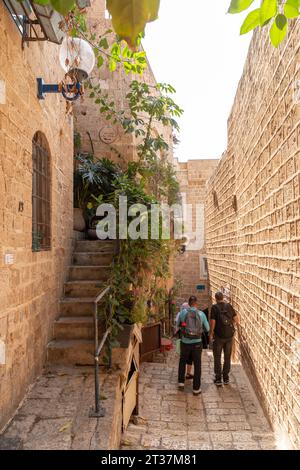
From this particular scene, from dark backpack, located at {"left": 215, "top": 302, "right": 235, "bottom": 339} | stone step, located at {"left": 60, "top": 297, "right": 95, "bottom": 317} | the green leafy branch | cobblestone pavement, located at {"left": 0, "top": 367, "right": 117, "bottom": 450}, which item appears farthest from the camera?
dark backpack, located at {"left": 215, "top": 302, "right": 235, "bottom": 339}

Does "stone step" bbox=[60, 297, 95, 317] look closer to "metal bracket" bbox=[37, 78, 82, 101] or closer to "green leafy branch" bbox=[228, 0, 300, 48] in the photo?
"metal bracket" bbox=[37, 78, 82, 101]

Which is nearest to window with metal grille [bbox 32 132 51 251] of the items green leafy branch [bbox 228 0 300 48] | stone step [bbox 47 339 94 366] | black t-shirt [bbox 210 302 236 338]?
stone step [bbox 47 339 94 366]

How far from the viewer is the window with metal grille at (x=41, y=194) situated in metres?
3.92

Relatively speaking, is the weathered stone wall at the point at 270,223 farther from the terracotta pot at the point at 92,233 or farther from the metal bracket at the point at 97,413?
the terracotta pot at the point at 92,233

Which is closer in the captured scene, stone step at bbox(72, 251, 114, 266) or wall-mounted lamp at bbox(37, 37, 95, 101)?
wall-mounted lamp at bbox(37, 37, 95, 101)

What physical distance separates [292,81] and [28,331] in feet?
10.7

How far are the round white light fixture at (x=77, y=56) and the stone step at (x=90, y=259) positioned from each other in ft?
8.97

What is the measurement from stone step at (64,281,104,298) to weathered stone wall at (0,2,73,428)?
462 millimetres

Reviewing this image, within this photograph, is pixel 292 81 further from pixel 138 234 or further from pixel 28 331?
pixel 28 331

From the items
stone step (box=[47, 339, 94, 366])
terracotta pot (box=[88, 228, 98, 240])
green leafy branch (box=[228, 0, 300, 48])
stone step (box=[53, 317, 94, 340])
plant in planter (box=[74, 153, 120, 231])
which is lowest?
stone step (box=[47, 339, 94, 366])

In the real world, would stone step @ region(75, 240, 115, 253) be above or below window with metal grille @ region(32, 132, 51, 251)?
below

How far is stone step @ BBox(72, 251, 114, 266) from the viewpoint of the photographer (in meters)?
5.81

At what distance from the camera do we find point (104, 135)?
8250 mm

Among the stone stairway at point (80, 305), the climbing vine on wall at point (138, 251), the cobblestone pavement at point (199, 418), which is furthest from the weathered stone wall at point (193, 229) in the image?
the stone stairway at point (80, 305)
